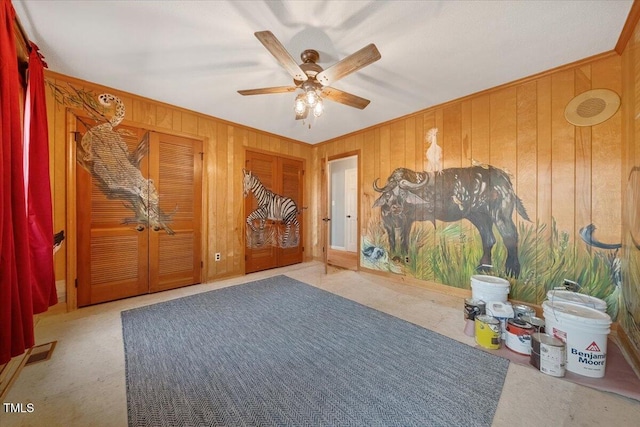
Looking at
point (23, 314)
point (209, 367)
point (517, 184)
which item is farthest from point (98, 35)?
point (517, 184)

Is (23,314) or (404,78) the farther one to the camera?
(404,78)

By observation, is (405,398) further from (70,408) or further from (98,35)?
(98,35)

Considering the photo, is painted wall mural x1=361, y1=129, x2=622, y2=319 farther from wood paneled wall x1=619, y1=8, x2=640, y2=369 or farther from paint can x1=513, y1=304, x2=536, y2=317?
paint can x1=513, y1=304, x2=536, y2=317

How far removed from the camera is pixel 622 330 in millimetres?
1917

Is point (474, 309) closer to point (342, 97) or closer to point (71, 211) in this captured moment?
point (342, 97)

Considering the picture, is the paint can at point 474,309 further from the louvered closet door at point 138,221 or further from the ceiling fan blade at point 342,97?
the louvered closet door at point 138,221

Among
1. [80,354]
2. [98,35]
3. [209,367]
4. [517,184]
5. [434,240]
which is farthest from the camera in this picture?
[434,240]

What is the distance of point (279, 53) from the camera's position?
163 cm

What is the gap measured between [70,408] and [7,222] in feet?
3.57

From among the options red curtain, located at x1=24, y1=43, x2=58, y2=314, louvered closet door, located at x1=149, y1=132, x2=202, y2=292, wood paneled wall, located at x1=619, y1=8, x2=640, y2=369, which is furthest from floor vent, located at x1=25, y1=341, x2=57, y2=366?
wood paneled wall, located at x1=619, y1=8, x2=640, y2=369

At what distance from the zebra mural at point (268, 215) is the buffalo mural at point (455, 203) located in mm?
1747

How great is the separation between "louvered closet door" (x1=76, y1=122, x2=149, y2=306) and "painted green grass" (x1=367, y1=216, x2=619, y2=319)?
3683 mm

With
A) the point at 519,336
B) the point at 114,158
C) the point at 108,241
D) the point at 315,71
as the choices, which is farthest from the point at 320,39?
the point at 108,241

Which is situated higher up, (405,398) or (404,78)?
(404,78)
